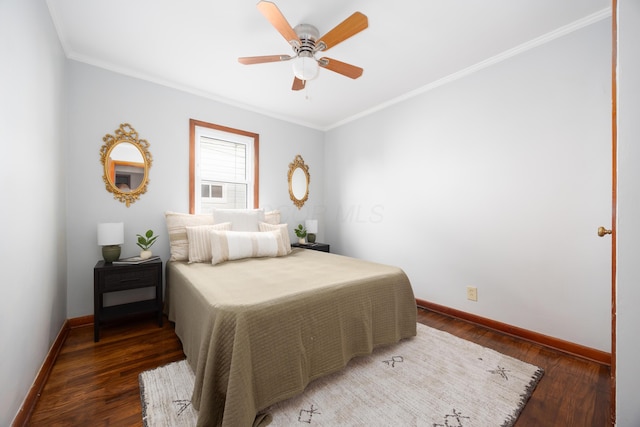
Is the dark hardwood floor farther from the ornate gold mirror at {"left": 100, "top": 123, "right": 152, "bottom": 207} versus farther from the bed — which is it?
the ornate gold mirror at {"left": 100, "top": 123, "right": 152, "bottom": 207}

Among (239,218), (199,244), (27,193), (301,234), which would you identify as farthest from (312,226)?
(27,193)

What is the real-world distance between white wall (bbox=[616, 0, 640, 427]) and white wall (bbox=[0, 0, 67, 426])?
2.36 m

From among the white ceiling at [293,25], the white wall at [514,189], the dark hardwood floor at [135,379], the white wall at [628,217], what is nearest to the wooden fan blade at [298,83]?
the white ceiling at [293,25]

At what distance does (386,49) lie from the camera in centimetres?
229

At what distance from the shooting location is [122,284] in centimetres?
231

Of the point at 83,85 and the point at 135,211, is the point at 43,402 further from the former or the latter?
the point at 83,85

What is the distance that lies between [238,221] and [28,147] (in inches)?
71.0

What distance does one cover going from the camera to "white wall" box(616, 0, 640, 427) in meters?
0.80

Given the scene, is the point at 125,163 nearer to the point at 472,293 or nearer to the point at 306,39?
the point at 306,39

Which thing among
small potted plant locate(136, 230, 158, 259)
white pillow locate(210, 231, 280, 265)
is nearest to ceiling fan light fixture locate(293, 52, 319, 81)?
white pillow locate(210, 231, 280, 265)

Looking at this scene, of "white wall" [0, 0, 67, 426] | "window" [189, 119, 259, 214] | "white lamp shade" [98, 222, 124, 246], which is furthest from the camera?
"window" [189, 119, 259, 214]

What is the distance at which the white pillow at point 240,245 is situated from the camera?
8.32 feet

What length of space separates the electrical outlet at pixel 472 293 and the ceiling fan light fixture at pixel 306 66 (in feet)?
8.11

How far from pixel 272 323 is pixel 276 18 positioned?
1820 mm
